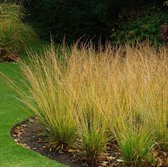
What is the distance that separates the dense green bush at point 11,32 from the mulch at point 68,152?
7421 mm

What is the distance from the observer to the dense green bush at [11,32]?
Answer: 14.6 meters

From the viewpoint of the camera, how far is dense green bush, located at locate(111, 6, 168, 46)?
14312 millimetres

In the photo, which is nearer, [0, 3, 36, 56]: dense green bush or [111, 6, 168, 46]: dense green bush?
[111, 6, 168, 46]: dense green bush

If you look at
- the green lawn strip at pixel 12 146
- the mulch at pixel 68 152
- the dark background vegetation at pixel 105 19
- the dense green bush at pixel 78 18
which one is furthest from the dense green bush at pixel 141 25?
the mulch at pixel 68 152

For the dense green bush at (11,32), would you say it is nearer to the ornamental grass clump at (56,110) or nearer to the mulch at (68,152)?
the mulch at (68,152)

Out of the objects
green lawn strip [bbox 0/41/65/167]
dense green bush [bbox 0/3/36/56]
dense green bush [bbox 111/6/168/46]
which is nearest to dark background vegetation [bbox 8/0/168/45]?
dense green bush [bbox 111/6/168/46]

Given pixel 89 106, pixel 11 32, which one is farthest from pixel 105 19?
Answer: pixel 89 106

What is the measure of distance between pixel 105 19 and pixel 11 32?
3.27m

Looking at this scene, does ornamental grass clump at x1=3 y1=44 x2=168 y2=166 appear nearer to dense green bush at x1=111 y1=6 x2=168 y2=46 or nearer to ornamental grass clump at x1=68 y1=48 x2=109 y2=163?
ornamental grass clump at x1=68 y1=48 x2=109 y2=163

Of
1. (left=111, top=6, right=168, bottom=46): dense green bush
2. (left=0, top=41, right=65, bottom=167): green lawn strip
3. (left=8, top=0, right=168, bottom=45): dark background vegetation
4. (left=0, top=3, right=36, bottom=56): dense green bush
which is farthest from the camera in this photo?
(left=8, top=0, right=168, bottom=45): dark background vegetation

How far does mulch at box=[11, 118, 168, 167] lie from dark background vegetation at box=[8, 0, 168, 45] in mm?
7106

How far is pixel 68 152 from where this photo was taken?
652 cm

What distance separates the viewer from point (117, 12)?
16656mm

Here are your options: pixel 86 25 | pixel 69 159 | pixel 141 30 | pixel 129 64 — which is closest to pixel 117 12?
pixel 86 25
